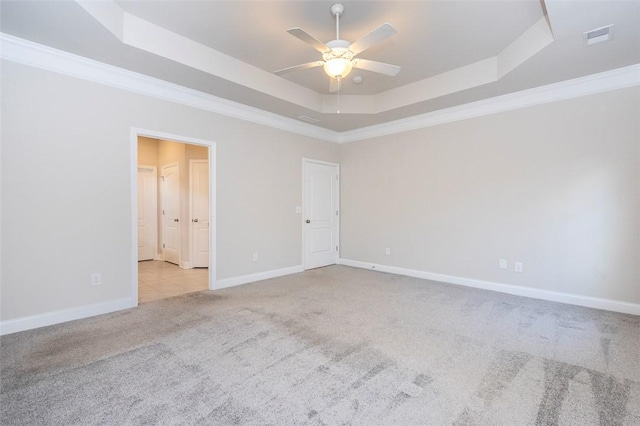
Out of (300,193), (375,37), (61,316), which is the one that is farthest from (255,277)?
(375,37)

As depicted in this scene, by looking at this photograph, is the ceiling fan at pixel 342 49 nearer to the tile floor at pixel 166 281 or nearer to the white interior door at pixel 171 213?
the tile floor at pixel 166 281

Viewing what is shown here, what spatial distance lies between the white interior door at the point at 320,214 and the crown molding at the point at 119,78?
125 centimetres

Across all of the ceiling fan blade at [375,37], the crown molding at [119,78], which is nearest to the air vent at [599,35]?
the ceiling fan blade at [375,37]

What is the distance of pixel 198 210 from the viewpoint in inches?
232

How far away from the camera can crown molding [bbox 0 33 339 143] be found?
2.79 m

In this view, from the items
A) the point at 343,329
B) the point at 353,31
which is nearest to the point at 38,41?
the point at 353,31

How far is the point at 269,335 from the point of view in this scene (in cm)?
272

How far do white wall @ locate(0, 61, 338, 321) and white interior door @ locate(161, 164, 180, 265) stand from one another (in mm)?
2578

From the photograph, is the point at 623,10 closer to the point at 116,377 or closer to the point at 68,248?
the point at 116,377

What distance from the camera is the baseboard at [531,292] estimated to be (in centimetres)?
336

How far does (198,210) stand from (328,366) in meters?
4.62

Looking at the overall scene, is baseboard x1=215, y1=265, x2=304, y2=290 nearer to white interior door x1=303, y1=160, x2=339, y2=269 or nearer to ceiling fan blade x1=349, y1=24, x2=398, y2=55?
white interior door x1=303, y1=160, x2=339, y2=269

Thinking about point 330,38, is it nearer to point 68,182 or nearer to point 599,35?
point 599,35

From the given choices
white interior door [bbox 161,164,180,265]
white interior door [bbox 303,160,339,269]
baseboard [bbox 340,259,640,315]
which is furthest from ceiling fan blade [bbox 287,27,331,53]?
white interior door [bbox 161,164,180,265]
